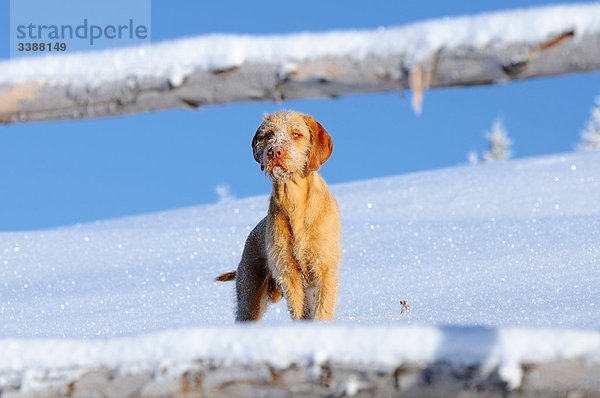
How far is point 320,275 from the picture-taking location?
475 centimetres

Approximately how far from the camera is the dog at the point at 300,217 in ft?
15.1

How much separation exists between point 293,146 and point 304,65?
236 centimetres

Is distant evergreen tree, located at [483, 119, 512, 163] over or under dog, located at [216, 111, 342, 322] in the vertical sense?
over

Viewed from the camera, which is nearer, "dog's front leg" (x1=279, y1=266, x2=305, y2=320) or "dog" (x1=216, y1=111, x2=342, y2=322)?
"dog" (x1=216, y1=111, x2=342, y2=322)

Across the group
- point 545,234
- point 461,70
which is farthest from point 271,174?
point 545,234

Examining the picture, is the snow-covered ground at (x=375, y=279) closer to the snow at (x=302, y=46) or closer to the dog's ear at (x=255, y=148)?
the snow at (x=302, y=46)

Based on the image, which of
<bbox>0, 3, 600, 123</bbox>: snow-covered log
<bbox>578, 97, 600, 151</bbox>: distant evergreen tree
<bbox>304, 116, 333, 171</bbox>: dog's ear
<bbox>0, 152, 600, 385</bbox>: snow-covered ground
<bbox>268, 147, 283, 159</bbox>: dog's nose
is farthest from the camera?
<bbox>578, 97, 600, 151</bbox>: distant evergreen tree

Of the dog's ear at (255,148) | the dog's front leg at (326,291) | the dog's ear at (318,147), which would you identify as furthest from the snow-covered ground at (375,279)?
the dog's ear at (255,148)

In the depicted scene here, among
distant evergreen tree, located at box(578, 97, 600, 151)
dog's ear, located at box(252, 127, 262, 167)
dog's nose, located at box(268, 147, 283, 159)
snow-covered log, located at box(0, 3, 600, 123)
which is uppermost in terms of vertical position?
distant evergreen tree, located at box(578, 97, 600, 151)

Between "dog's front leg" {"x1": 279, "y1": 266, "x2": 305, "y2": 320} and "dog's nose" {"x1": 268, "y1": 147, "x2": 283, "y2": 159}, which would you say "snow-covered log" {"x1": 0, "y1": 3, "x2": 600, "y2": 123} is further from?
"dog's front leg" {"x1": 279, "y1": 266, "x2": 305, "y2": 320}

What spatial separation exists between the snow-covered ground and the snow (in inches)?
35.5

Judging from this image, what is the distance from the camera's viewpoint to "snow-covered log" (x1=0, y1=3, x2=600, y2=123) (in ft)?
6.66

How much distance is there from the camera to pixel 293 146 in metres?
4.52

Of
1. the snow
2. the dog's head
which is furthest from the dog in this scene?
the snow
